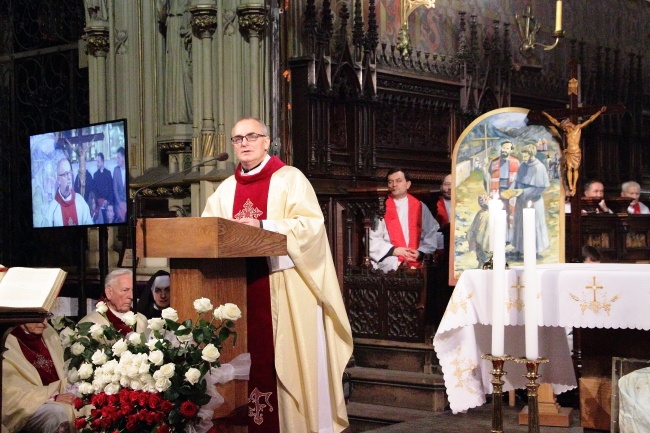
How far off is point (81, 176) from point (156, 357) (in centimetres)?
337

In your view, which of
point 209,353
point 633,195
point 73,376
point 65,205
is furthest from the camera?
point 633,195

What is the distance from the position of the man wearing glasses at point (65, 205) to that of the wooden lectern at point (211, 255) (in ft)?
8.33

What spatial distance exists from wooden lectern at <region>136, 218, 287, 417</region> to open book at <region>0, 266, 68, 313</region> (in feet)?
2.29

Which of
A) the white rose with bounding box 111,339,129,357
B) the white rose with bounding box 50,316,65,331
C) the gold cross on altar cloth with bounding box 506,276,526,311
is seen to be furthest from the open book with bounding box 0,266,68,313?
the gold cross on altar cloth with bounding box 506,276,526,311

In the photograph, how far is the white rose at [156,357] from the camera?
14.0ft

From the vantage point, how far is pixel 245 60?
327 inches

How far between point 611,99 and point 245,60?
7.47m

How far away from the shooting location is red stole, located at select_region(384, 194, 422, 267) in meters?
8.58

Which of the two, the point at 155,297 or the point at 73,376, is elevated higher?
the point at 155,297

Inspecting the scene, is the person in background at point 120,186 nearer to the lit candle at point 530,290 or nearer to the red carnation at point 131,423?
the red carnation at point 131,423

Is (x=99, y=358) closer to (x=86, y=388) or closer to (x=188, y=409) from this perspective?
(x=86, y=388)

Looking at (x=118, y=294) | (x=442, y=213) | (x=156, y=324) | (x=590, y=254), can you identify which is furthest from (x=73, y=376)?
(x=442, y=213)

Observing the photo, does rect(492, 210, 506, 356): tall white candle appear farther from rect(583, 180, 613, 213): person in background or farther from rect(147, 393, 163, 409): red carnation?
rect(583, 180, 613, 213): person in background

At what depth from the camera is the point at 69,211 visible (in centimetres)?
741
